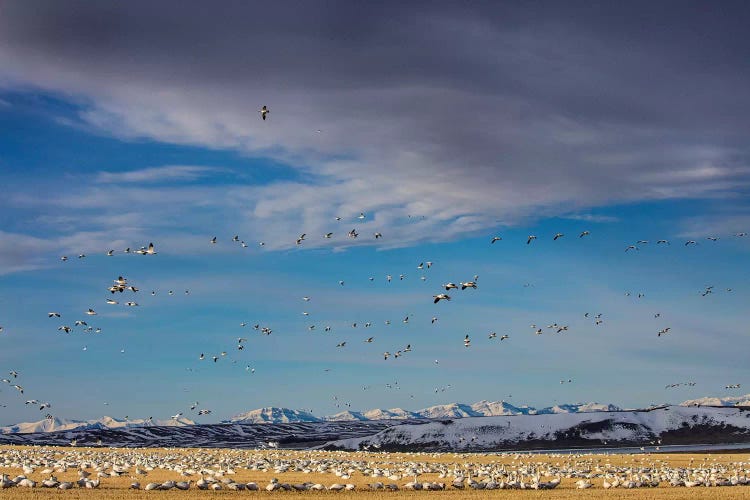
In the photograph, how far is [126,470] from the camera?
211 feet

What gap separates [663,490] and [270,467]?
34.0 m

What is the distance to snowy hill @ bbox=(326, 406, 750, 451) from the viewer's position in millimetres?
173750

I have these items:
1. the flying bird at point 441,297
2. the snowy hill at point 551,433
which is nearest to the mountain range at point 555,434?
the snowy hill at point 551,433

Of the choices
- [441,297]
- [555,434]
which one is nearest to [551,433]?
[555,434]

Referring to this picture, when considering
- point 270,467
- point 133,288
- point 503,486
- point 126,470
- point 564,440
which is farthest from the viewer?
point 564,440

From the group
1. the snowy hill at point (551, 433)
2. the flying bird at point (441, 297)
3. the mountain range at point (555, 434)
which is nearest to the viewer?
the flying bird at point (441, 297)

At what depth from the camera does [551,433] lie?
186 metres

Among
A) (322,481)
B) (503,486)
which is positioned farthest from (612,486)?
(322,481)

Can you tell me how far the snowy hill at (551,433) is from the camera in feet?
570

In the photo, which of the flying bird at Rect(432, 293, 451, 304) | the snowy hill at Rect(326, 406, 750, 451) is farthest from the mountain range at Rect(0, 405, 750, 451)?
the flying bird at Rect(432, 293, 451, 304)

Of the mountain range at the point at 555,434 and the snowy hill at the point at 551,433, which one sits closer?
the mountain range at the point at 555,434

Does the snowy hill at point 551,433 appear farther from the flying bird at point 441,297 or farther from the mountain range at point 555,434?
the flying bird at point 441,297

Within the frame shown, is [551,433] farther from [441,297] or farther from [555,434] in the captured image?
[441,297]

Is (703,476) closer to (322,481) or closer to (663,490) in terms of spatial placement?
(663,490)
